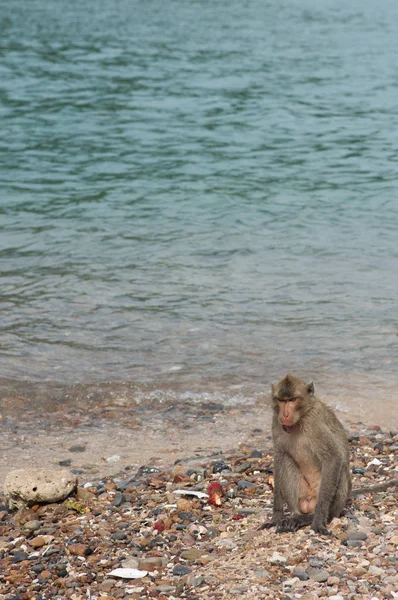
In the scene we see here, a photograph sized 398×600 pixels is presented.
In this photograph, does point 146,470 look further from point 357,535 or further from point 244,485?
point 357,535

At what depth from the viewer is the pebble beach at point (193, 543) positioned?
5758mm

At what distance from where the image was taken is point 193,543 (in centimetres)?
648

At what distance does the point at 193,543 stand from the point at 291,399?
1187mm

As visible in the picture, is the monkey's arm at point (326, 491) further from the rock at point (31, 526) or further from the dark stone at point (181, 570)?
the rock at point (31, 526)

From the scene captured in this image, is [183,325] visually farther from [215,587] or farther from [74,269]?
[215,587]

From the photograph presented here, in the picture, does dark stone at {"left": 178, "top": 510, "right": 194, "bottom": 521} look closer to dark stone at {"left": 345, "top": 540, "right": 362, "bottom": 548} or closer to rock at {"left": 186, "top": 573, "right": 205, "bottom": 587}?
rock at {"left": 186, "top": 573, "right": 205, "bottom": 587}

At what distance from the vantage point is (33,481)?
24.1 feet

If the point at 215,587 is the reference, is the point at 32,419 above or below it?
below

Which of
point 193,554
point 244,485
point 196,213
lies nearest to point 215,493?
point 244,485

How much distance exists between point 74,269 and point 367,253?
4.75 m

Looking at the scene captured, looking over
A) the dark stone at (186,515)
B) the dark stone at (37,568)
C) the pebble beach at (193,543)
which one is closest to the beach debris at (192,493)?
the pebble beach at (193,543)

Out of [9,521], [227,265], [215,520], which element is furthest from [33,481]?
[227,265]

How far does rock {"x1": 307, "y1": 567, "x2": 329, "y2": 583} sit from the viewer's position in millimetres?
5680

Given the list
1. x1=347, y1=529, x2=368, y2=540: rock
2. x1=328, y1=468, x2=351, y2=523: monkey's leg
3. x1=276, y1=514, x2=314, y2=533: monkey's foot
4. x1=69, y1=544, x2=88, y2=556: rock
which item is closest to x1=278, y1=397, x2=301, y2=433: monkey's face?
x1=328, y1=468, x2=351, y2=523: monkey's leg
